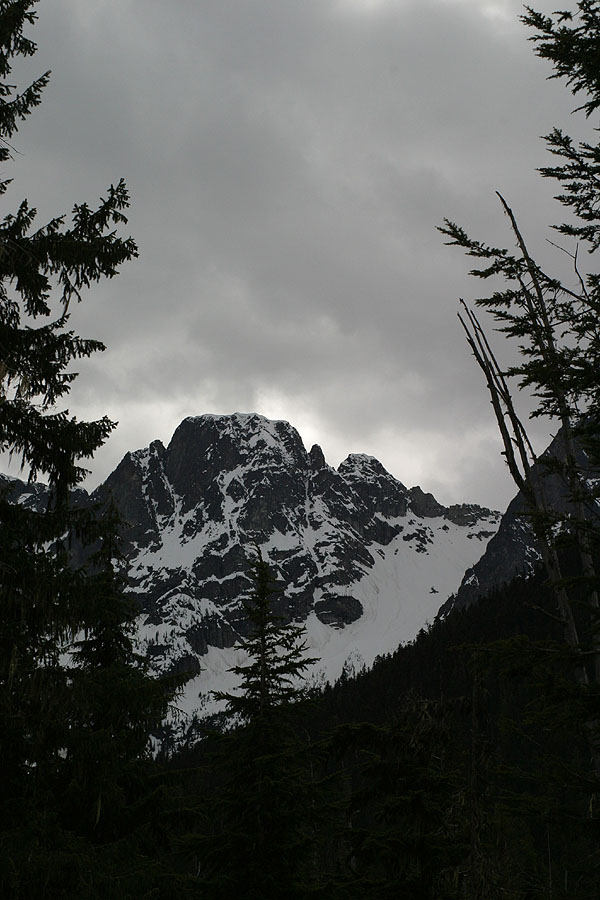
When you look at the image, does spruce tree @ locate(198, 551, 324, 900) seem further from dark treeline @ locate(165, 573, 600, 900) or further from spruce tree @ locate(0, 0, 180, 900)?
spruce tree @ locate(0, 0, 180, 900)

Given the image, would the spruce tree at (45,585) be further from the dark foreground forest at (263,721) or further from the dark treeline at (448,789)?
the dark treeline at (448,789)

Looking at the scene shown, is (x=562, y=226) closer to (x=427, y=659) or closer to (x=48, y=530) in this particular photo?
(x=48, y=530)

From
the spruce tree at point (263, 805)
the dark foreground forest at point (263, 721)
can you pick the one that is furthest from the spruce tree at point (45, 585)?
the spruce tree at point (263, 805)

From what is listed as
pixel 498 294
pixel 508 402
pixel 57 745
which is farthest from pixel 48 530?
pixel 498 294

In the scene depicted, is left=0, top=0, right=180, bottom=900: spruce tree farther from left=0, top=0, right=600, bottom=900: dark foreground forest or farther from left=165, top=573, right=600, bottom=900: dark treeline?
left=165, top=573, right=600, bottom=900: dark treeline

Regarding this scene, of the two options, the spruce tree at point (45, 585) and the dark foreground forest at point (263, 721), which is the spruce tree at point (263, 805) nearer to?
the dark foreground forest at point (263, 721)

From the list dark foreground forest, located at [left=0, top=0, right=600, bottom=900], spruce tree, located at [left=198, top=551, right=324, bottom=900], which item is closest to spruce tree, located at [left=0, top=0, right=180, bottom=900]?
dark foreground forest, located at [left=0, top=0, right=600, bottom=900]

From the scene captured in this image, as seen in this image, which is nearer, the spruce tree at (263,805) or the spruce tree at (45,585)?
the spruce tree at (45,585)

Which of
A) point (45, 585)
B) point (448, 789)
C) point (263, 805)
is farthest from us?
point (263, 805)

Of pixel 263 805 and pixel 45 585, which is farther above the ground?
pixel 45 585

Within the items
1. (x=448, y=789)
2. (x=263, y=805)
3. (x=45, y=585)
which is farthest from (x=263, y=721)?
(x=45, y=585)

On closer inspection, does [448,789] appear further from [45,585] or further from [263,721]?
[45,585]

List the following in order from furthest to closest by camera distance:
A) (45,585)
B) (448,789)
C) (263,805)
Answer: (263,805)
(448,789)
(45,585)

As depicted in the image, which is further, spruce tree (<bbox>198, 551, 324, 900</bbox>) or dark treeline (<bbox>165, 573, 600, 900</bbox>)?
spruce tree (<bbox>198, 551, 324, 900</bbox>)
